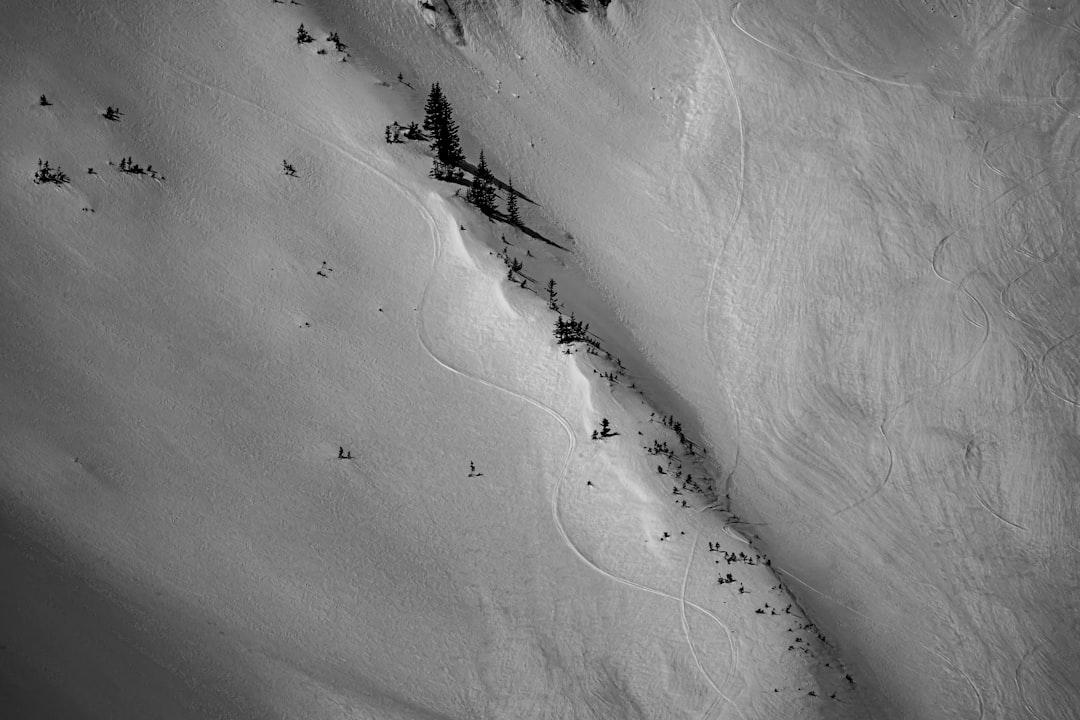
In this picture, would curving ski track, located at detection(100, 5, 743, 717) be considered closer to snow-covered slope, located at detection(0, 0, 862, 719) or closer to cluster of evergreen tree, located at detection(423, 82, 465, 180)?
snow-covered slope, located at detection(0, 0, 862, 719)

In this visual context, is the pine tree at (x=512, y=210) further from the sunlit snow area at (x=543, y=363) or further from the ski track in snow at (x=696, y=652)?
the ski track in snow at (x=696, y=652)

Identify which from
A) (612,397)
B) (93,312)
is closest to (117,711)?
(93,312)

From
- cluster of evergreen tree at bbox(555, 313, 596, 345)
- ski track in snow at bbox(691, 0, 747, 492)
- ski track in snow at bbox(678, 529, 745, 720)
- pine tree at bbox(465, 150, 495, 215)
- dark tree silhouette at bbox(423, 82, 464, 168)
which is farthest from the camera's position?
pine tree at bbox(465, 150, 495, 215)

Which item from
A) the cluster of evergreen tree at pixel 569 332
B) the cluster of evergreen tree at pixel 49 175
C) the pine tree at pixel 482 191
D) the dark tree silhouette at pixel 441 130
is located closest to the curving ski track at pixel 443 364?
the pine tree at pixel 482 191

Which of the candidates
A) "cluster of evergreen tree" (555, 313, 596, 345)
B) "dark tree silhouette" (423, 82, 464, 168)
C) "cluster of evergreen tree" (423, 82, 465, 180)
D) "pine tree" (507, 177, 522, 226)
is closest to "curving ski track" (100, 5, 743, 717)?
"cluster of evergreen tree" (423, 82, 465, 180)

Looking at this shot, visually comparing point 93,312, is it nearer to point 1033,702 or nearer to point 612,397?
point 612,397
